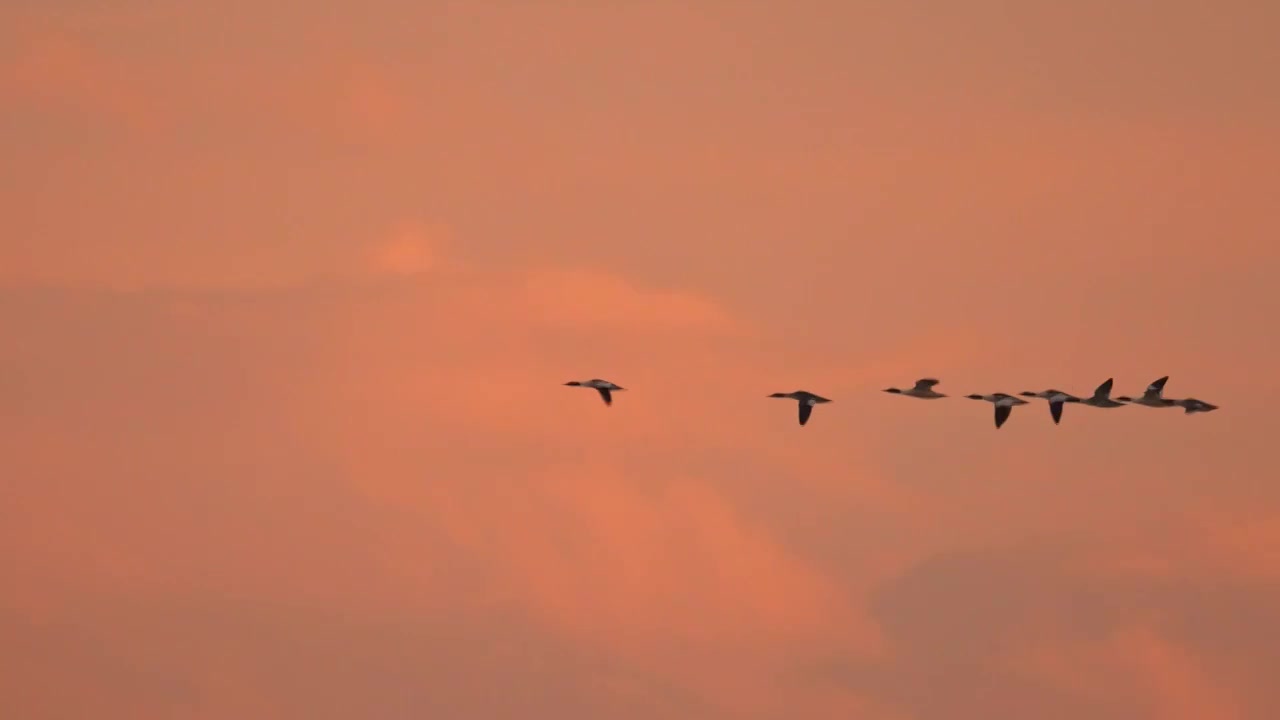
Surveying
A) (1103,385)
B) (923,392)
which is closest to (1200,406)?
(1103,385)

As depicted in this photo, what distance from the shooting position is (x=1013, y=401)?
6358 inches

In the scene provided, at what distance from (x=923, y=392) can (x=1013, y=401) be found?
20.9 feet

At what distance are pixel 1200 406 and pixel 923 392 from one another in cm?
1930

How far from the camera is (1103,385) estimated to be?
161375 mm

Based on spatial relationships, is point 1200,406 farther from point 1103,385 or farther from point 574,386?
point 574,386

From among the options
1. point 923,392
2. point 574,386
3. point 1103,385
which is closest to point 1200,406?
point 1103,385

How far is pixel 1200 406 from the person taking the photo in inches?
6462

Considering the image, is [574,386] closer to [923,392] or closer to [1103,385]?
[923,392]

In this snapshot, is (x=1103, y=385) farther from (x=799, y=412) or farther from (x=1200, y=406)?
(x=799, y=412)

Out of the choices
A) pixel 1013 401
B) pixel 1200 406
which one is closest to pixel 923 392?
pixel 1013 401

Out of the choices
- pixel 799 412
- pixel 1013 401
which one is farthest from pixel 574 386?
pixel 1013 401

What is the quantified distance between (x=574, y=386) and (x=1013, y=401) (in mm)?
28504

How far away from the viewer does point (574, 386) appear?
158875 millimetres

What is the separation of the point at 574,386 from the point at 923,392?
22.3 meters
